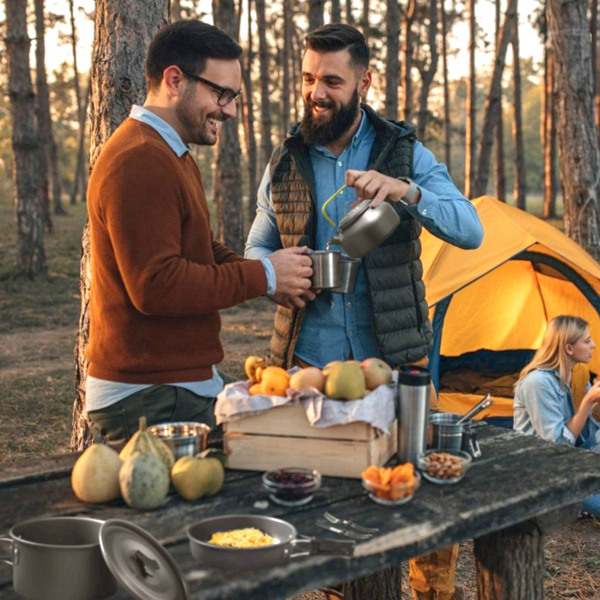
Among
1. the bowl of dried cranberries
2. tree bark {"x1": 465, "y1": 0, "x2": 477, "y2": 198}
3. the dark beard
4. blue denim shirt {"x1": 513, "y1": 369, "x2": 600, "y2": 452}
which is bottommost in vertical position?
blue denim shirt {"x1": 513, "y1": 369, "x2": 600, "y2": 452}

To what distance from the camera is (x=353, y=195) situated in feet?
11.5

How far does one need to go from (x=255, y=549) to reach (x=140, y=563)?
240mm

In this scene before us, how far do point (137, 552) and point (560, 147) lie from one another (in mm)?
7398

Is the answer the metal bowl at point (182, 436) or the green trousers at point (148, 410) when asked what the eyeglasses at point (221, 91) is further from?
the metal bowl at point (182, 436)

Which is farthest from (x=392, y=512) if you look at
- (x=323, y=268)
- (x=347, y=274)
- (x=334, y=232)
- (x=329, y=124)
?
(x=329, y=124)

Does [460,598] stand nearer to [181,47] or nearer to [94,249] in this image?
[94,249]

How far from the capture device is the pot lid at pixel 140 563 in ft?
5.52

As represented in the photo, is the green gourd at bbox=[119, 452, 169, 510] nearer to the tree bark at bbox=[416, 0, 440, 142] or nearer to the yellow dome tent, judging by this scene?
the yellow dome tent

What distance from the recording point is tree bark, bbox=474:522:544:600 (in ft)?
8.20

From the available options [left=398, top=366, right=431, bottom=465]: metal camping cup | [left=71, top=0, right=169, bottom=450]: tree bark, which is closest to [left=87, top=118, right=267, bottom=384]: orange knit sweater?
[left=398, top=366, right=431, bottom=465]: metal camping cup

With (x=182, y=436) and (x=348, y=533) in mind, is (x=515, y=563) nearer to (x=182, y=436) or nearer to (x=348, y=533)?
(x=348, y=533)

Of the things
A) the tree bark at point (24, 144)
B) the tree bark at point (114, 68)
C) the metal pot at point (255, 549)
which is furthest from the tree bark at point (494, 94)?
the metal pot at point (255, 549)

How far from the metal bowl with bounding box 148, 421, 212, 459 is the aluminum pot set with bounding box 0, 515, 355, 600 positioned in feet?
1.56

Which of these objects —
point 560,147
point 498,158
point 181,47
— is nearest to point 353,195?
point 181,47
